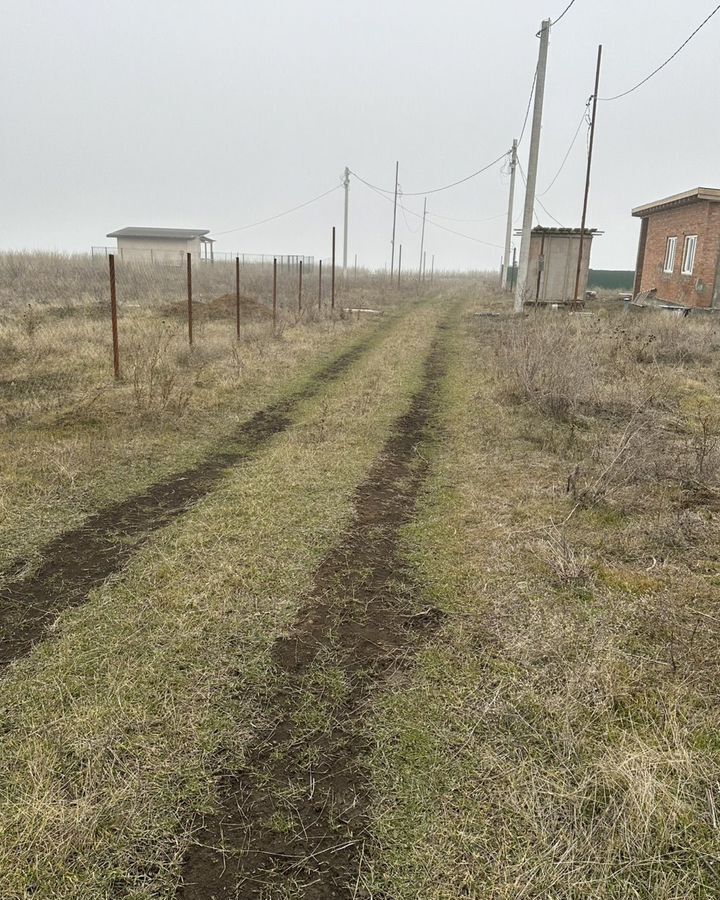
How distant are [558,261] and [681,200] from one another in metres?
4.42

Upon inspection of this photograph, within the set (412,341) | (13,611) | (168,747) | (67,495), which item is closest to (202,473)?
(67,495)

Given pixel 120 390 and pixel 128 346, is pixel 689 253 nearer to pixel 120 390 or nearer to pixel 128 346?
pixel 128 346

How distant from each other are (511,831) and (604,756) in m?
0.56

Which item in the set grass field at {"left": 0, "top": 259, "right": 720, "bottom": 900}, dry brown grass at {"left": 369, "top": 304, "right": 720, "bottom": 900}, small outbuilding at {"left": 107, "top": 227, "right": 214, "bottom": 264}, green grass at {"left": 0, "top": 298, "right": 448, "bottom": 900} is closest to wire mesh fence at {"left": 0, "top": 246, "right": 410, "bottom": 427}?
grass field at {"left": 0, "top": 259, "right": 720, "bottom": 900}

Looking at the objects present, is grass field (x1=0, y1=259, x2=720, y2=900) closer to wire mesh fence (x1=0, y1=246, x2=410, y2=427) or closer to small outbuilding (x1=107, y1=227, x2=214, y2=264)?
wire mesh fence (x1=0, y1=246, x2=410, y2=427)

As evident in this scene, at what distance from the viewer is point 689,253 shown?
21.3 meters

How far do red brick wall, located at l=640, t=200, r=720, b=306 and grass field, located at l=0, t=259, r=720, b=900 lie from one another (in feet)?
51.6

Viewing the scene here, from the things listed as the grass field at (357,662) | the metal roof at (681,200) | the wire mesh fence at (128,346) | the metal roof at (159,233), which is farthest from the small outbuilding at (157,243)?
the grass field at (357,662)

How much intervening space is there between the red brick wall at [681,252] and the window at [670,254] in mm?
193

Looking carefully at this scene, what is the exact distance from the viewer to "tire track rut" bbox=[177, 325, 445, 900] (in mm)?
2141

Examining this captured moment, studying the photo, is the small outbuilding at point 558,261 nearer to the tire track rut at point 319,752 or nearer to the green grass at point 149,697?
the green grass at point 149,697

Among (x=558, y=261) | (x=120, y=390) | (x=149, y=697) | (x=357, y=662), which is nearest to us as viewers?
(x=149, y=697)

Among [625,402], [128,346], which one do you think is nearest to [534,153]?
[625,402]

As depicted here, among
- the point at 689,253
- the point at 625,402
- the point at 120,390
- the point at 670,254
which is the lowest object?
the point at 120,390
